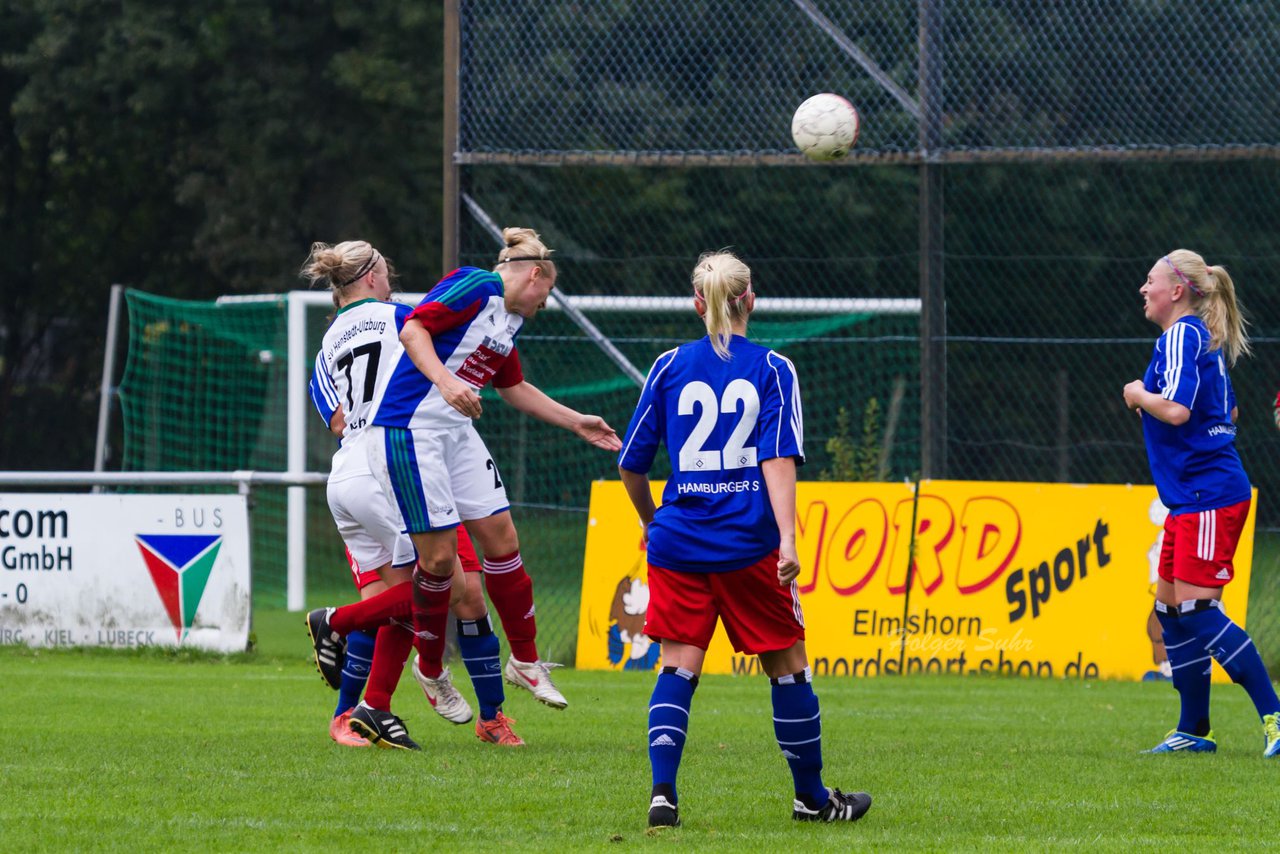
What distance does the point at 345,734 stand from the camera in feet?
23.0

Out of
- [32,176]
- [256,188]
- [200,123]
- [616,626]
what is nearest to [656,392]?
[616,626]

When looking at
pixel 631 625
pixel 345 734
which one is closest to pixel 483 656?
pixel 345 734

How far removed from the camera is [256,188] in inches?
985

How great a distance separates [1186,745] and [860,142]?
6.55 m

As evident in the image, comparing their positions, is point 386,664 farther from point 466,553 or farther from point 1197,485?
point 1197,485

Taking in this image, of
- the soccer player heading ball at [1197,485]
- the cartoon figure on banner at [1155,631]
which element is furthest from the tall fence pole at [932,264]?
the soccer player heading ball at [1197,485]

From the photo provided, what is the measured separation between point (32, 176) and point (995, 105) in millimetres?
20846

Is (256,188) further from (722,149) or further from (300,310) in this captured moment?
(722,149)

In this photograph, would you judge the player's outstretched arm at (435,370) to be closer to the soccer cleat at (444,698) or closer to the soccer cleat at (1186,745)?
the soccer cleat at (444,698)

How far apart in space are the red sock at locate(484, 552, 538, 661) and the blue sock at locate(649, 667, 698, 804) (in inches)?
79.1

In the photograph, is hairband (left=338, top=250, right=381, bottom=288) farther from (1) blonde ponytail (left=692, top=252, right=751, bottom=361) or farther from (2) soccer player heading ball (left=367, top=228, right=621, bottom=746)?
(1) blonde ponytail (left=692, top=252, right=751, bottom=361)

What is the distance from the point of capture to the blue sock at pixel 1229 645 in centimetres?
700

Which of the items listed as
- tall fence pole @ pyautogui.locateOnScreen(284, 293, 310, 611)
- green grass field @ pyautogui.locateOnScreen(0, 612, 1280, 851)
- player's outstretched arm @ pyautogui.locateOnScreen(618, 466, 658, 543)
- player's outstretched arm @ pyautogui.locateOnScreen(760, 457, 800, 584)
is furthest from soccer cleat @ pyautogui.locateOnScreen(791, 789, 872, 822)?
tall fence pole @ pyautogui.locateOnScreen(284, 293, 310, 611)

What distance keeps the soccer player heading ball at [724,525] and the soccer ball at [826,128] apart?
446cm
